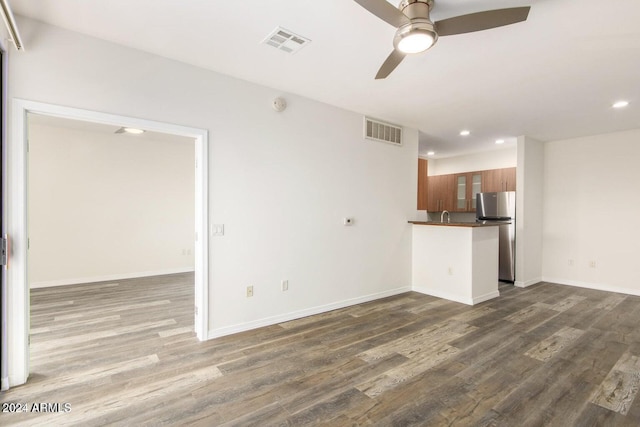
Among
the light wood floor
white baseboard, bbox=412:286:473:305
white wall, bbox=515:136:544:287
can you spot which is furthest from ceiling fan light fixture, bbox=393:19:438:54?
white wall, bbox=515:136:544:287

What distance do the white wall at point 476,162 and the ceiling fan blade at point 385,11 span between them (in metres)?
5.33

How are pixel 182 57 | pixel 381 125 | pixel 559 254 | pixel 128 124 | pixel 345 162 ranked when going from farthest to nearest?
1. pixel 559 254
2. pixel 381 125
3. pixel 345 162
4. pixel 182 57
5. pixel 128 124

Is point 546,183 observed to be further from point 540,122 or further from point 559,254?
point 540,122

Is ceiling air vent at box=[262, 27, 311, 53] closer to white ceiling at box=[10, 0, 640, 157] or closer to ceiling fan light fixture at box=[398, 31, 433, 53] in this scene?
white ceiling at box=[10, 0, 640, 157]

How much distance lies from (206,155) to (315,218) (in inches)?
59.1

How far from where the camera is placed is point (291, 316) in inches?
140

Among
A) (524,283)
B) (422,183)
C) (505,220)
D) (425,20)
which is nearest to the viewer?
(425,20)

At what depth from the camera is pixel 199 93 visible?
2914 millimetres

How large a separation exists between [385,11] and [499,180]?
5.54 meters

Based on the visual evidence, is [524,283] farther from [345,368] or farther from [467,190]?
[345,368]

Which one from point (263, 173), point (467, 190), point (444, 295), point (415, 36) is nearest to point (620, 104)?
point (467, 190)

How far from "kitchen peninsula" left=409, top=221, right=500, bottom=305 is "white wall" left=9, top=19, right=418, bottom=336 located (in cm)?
39

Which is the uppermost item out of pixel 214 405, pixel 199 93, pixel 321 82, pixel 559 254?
pixel 321 82

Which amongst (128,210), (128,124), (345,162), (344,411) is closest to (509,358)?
(344,411)
